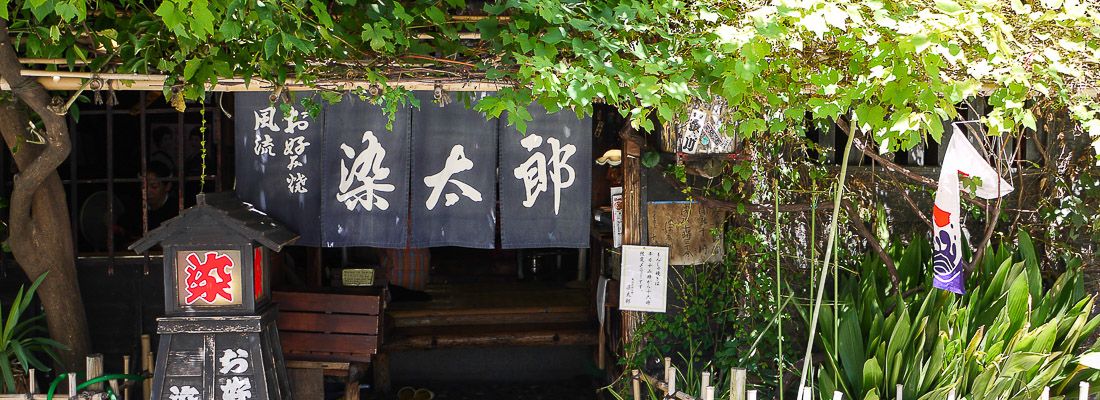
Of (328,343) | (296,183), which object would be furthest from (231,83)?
(328,343)

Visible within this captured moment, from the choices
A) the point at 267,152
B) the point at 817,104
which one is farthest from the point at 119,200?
the point at 817,104

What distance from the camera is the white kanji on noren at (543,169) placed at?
6875 millimetres

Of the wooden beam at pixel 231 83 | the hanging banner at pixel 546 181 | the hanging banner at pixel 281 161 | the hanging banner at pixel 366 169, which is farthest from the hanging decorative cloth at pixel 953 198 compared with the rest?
the hanging banner at pixel 281 161

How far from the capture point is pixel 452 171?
6.88 metres

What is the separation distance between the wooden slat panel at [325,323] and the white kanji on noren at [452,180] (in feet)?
4.84

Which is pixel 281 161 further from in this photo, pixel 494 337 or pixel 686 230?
pixel 494 337

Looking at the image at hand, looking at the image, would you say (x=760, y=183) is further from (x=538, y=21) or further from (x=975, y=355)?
(x=538, y=21)

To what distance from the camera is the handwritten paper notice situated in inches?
290

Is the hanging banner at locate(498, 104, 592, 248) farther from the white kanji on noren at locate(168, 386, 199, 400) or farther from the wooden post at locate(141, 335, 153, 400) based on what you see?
the wooden post at locate(141, 335, 153, 400)

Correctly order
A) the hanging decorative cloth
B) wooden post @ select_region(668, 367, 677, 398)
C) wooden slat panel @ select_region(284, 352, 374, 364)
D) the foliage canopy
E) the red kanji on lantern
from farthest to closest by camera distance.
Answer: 1. wooden slat panel @ select_region(284, 352, 374, 364)
2. the red kanji on lantern
3. wooden post @ select_region(668, 367, 677, 398)
4. the hanging decorative cloth
5. the foliage canopy

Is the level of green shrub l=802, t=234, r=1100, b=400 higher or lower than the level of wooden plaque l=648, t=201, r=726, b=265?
lower

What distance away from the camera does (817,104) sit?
5.31m

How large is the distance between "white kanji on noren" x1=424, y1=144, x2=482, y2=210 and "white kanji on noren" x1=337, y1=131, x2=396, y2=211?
0.31m

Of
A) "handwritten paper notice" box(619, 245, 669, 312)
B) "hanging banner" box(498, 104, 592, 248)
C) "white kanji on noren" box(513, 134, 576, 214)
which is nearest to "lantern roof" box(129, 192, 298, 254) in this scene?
"hanging banner" box(498, 104, 592, 248)
